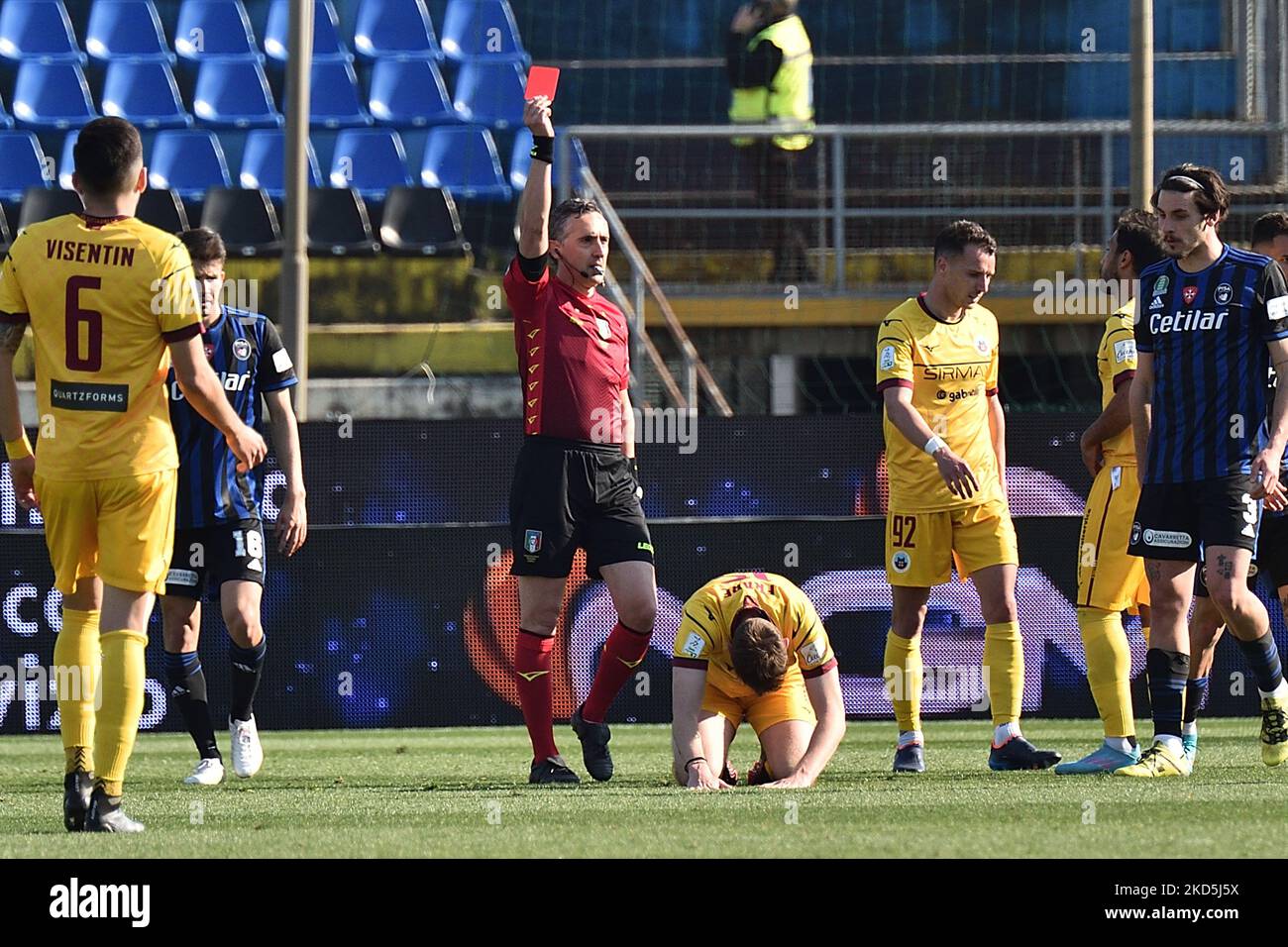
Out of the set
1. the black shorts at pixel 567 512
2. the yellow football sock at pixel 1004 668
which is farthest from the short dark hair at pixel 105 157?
the yellow football sock at pixel 1004 668

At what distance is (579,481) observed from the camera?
6309 mm

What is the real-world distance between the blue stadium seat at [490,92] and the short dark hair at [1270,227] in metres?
9.92

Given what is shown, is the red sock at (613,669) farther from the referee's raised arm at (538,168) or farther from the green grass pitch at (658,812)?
the referee's raised arm at (538,168)

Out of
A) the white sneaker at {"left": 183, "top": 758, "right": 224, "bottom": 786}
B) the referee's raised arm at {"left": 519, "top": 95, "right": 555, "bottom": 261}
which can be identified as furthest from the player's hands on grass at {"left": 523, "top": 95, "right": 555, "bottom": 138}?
the white sneaker at {"left": 183, "top": 758, "right": 224, "bottom": 786}

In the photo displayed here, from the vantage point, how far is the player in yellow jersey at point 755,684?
18.5 ft

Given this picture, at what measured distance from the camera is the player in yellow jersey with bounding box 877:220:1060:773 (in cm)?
659

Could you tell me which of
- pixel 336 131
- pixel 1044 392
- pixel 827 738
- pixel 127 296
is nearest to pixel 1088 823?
pixel 827 738

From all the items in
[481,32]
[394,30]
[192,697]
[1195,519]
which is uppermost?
[394,30]

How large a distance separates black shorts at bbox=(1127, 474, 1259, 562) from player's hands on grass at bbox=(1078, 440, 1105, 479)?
0.70m

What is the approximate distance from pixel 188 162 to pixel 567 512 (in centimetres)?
1092

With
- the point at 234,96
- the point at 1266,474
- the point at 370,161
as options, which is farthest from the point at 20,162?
the point at 1266,474

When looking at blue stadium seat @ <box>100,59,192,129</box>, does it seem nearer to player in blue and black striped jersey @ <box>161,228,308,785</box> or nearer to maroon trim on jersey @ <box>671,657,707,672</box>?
player in blue and black striped jersey @ <box>161,228,308,785</box>

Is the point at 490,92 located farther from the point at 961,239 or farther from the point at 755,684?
the point at 755,684

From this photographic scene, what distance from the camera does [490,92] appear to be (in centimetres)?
1644
